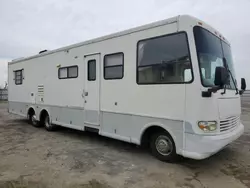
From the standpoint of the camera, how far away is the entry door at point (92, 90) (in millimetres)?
5816

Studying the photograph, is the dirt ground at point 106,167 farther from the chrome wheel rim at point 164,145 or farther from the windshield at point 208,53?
the windshield at point 208,53

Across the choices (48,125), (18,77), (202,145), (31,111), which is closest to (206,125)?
(202,145)

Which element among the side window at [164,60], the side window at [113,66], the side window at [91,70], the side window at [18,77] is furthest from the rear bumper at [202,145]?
the side window at [18,77]

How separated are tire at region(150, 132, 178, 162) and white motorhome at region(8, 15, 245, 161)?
0.07ft

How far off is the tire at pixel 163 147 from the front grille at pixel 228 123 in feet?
3.20

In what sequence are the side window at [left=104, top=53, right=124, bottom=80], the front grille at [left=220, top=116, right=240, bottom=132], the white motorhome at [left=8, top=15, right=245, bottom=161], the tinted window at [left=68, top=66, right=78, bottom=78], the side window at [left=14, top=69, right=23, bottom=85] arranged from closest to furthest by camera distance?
the white motorhome at [left=8, top=15, right=245, bottom=161] → the front grille at [left=220, top=116, right=240, bottom=132] → the side window at [left=104, top=53, right=124, bottom=80] → the tinted window at [left=68, top=66, right=78, bottom=78] → the side window at [left=14, top=69, right=23, bottom=85]

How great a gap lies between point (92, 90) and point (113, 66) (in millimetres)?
981

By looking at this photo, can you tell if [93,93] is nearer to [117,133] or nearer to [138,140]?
[117,133]

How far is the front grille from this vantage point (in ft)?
13.4

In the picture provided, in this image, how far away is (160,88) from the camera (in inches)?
176

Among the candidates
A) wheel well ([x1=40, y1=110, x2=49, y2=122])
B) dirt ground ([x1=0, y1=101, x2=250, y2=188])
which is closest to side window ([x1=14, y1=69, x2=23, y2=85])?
wheel well ([x1=40, y1=110, x2=49, y2=122])

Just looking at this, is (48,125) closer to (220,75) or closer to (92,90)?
(92,90)

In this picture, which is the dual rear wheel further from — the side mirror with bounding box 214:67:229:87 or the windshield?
the side mirror with bounding box 214:67:229:87

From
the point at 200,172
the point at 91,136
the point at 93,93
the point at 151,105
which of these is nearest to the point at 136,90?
the point at 151,105
